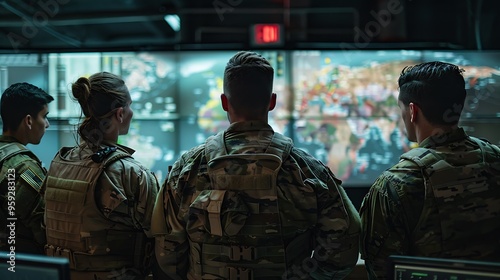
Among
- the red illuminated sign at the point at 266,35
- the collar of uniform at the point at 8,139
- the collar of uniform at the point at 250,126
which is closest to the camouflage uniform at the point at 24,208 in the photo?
the collar of uniform at the point at 8,139

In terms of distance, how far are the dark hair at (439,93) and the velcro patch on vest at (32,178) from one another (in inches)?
48.6

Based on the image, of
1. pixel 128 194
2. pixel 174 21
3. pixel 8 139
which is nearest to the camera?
pixel 128 194

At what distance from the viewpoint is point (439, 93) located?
4.33 ft

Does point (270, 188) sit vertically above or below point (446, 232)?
above

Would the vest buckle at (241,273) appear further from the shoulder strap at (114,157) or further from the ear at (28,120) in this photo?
the ear at (28,120)

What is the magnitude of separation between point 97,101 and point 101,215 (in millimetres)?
341

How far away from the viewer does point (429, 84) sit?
1322 millimetres

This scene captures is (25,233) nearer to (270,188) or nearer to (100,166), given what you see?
(100,166)

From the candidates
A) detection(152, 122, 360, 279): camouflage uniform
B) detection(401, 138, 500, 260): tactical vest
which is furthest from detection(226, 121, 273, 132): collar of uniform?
detection(401, 138, 500, 260): tactical vest

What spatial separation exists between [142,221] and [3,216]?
1.77 ft

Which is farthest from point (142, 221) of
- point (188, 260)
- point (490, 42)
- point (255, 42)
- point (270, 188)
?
point (490, 42)

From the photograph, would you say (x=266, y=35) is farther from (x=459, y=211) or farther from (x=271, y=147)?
(x=459, y=211)

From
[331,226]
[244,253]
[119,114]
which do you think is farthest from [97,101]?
[331,226]

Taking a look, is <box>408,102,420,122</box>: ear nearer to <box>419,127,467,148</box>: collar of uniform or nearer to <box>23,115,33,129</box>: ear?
<box>419,127,467,148</box>: collar of uniform
